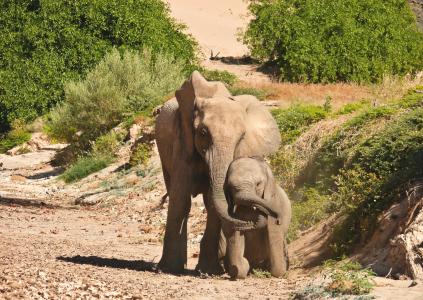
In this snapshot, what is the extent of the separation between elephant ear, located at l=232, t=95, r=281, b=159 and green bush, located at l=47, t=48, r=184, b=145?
15.8 m

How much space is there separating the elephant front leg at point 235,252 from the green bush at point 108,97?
16537 millimetres


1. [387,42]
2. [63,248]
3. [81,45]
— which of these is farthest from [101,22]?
[63,248]

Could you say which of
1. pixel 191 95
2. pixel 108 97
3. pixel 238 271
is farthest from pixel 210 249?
pixel 108 97

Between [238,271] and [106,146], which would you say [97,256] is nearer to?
[238,271]

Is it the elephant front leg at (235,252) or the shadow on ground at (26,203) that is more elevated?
the elephant front leg at (235,252)

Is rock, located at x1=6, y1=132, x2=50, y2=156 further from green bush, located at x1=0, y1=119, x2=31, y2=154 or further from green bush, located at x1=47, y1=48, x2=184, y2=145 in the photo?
green bush, located at x1=47, y1=48, x2=184, y2=145

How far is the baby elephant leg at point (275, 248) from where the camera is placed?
693cm

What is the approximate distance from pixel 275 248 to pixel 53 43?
1011 inches

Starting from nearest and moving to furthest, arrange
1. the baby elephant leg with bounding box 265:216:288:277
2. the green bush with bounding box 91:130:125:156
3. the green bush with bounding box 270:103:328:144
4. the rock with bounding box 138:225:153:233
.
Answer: the baby elephant leg with bounding box 265:216:288:277
the rock with bounding box 138:225:153:233
the green bush with bounding box 270:103:328:144
the green bush with bounding box 91:130:125:156

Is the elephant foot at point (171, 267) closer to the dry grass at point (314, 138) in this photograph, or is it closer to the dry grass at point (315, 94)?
the dry grass at point (314, 138)

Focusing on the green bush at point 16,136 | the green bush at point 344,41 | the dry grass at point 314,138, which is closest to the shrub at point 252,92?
the dry grass at point 314,138

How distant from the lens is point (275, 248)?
275 inches

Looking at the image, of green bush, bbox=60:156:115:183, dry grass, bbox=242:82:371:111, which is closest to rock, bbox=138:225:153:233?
dry grass, bbox=242:82:371:111

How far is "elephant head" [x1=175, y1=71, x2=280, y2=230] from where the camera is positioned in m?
6.02
